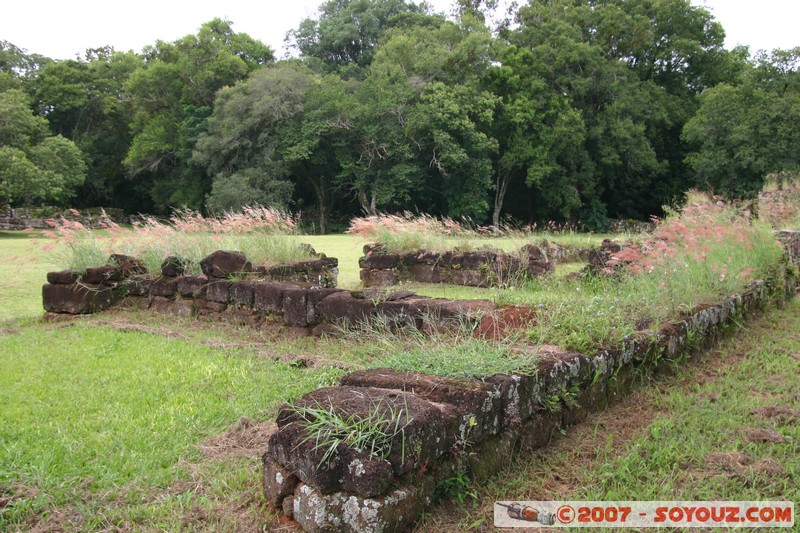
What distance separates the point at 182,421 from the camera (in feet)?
11.8

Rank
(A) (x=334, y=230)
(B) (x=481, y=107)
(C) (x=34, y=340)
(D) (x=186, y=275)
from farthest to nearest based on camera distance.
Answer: (A) (x=334, y=230) → (B) (x=481, y=107) → (D) (x=186, y=275) → (C) (x=34, y=340)

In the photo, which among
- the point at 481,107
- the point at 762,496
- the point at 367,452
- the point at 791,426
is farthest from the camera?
the point at 481,107

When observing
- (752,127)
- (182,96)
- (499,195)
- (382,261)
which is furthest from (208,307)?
(182,96)

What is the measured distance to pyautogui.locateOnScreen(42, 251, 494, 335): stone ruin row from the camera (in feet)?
16.7

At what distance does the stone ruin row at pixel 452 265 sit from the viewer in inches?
383

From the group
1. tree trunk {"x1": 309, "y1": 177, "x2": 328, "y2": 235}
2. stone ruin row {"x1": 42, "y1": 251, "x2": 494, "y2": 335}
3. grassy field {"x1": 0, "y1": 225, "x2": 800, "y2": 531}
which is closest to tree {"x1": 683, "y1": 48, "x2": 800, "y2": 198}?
tree trunk {"x1": 309, "y1": 177, "x2": 328, "y2": 235}

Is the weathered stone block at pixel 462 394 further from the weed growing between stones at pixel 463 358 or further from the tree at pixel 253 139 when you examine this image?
the tree at pixel 253 139

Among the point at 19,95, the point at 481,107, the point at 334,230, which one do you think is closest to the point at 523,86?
the point at 481,107

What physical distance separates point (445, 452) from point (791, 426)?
2.08 m

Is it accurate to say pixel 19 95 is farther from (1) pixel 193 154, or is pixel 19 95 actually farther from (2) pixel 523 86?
(2) pixel 523 86

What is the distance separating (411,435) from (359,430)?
8.4 inches

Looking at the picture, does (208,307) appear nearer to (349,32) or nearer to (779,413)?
(779,413)

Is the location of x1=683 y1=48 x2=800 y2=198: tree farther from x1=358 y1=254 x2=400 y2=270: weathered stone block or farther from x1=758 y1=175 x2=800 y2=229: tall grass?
x1=358 y1=254 x2=400 y2=270: weathered stone block

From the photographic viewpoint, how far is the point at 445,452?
101 inches
